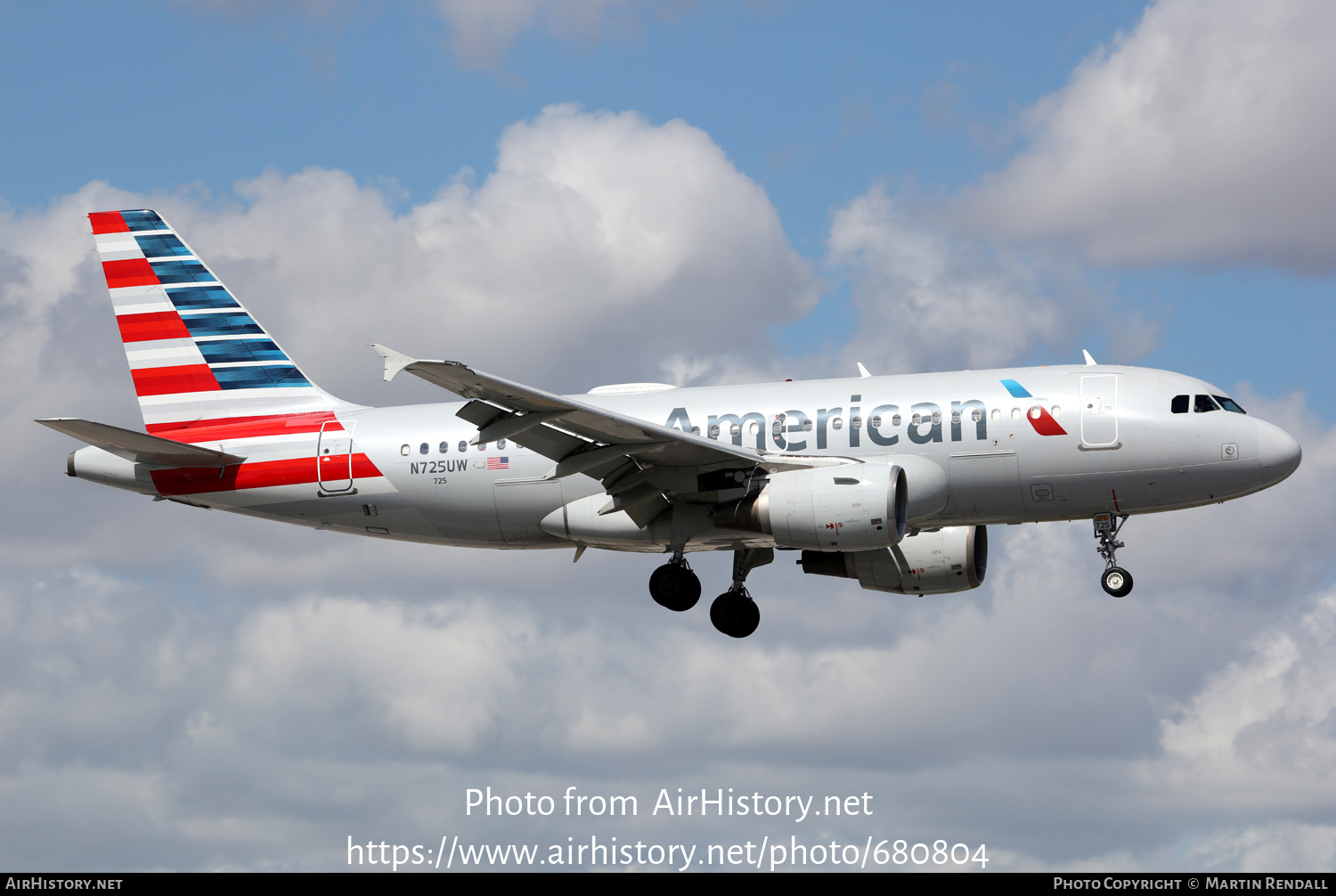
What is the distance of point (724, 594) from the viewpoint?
3647 cm

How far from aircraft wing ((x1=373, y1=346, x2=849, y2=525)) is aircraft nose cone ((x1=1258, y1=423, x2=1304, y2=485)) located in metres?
8.94

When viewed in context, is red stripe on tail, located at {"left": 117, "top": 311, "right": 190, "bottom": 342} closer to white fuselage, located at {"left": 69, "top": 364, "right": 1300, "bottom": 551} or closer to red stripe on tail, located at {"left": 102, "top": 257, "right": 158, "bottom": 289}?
red stripe on tail, located at {"left": 102, "top": 257, "right": 158, "bottom": 289}

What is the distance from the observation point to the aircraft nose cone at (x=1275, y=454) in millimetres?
31734

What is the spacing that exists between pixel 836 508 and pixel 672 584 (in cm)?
514

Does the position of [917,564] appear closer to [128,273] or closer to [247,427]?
[247,427]

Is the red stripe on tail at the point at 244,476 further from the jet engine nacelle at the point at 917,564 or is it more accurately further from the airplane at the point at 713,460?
the jet engine nacelle at the point at 917,564

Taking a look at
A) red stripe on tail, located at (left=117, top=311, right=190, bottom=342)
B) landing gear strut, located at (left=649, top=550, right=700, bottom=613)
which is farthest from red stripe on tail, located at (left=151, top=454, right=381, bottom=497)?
landing gear strut, located at (left=649, top=550, right=700, bottom=613)

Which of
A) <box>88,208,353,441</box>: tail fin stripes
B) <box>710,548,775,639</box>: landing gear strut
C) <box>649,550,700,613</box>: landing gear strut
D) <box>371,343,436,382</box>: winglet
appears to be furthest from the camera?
<box>88,208,353,441</box>: tail fin stripes

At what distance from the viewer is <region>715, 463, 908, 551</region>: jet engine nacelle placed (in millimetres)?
30781

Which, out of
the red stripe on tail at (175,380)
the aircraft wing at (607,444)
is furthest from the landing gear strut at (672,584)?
the red stripe on tail at (175,380)

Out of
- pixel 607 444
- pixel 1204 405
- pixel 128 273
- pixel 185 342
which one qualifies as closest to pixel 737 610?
pixel 607 444

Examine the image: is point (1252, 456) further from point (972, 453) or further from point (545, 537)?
point (545, 537)

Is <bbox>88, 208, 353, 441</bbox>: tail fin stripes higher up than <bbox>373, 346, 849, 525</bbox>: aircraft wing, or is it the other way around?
<bbox>88, 208, 353, 441</bbox>: tail fin stripes
